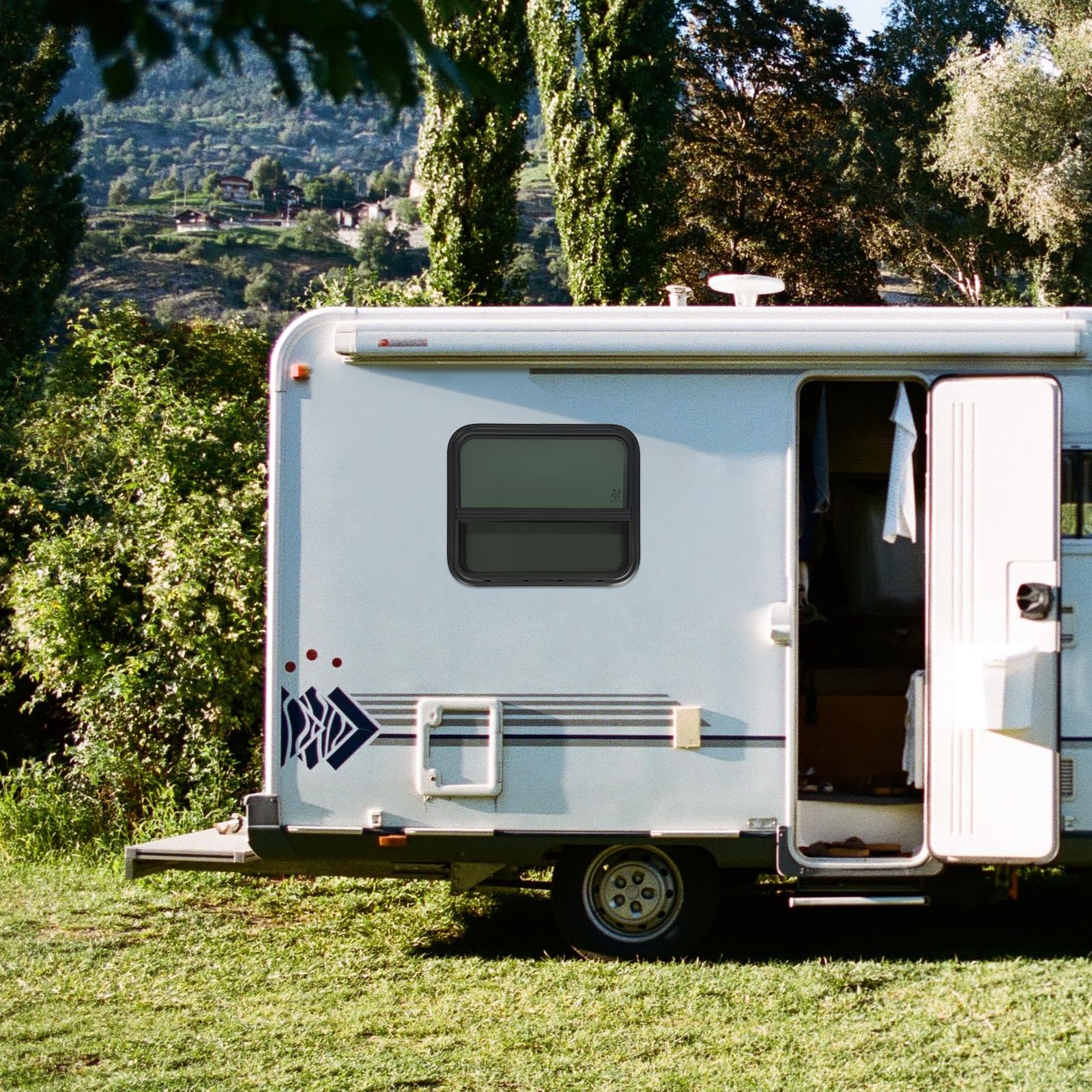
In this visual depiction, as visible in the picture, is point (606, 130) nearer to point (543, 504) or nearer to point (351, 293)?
point (351, 293)

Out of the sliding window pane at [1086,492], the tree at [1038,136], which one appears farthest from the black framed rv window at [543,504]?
the tree at [1038,136]

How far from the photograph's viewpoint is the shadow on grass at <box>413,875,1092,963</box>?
5980 mm

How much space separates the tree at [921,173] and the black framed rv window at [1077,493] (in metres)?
25.2

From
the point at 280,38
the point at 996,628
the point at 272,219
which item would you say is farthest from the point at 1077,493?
the point at 272,219

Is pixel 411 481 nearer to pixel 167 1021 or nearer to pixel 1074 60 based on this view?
pixel 167 1021

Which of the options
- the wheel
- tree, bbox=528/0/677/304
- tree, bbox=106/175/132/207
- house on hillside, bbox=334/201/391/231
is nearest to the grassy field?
the wheel

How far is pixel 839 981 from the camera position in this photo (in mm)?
5523

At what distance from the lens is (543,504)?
562 centimetres

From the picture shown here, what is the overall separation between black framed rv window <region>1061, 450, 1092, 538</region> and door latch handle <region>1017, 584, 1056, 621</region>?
0.32 meters

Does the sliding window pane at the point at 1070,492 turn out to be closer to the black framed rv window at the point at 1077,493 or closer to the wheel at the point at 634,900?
the black framed rv window at the point at 1077,493

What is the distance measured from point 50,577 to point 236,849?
2982 millimetres

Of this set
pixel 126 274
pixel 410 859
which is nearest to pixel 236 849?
pixel 410 859

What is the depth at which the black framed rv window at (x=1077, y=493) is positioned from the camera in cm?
566

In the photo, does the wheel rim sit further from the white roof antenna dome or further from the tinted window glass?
the white roof antenna dome
